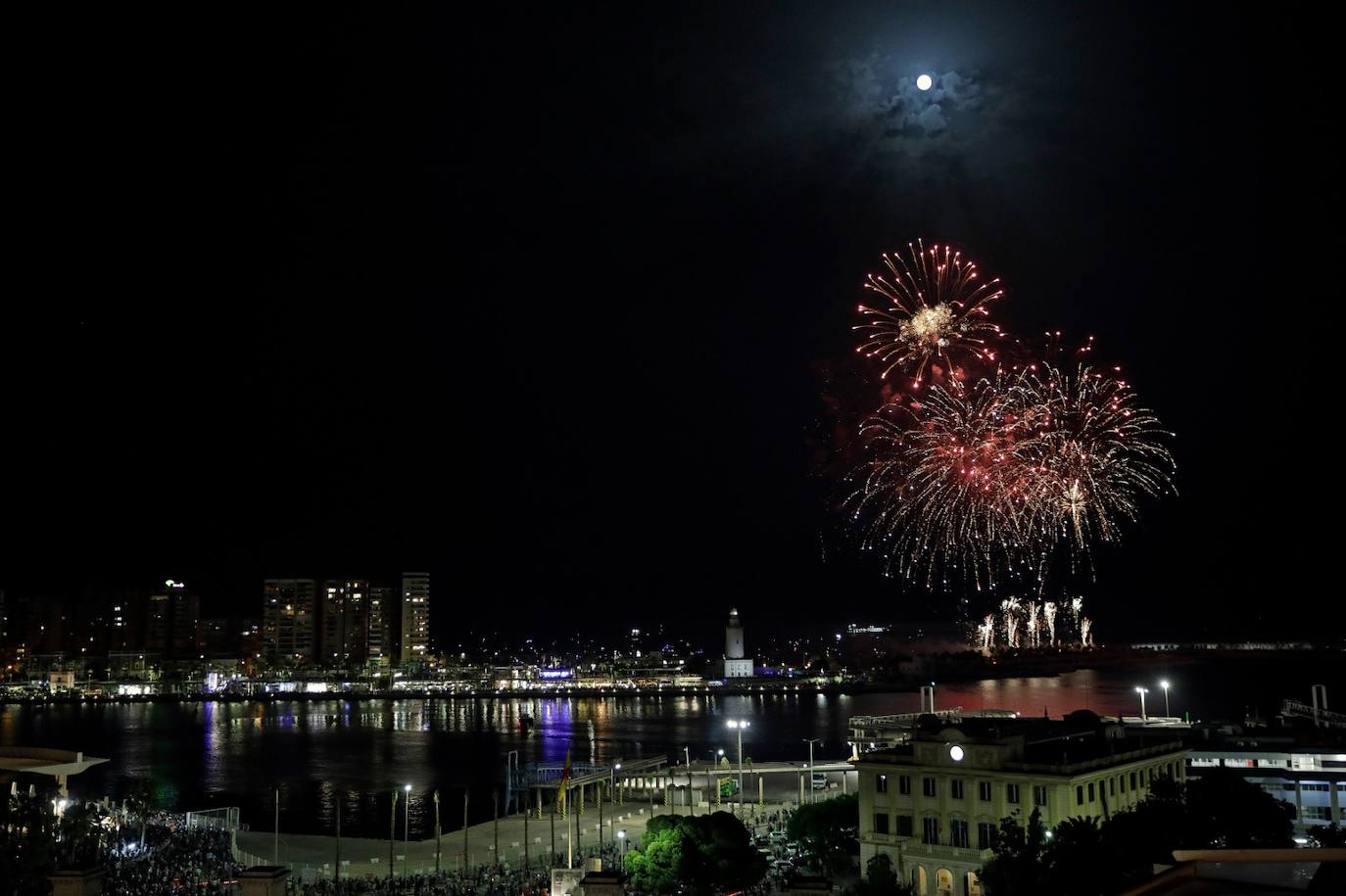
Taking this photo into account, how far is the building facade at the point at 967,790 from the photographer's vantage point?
16953 millimetres

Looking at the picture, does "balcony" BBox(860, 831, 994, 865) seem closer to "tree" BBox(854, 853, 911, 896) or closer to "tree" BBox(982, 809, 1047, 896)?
"tree" BBox(854, 853, 911, 896)

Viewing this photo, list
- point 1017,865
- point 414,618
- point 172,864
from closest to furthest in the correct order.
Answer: point 1017,865, point 172,864, point 414,618

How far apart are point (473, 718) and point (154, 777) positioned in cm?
3380

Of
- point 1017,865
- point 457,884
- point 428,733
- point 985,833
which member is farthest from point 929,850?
point 428,733

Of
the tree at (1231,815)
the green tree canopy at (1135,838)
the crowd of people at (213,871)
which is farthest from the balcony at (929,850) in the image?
the tree at (1231,815)

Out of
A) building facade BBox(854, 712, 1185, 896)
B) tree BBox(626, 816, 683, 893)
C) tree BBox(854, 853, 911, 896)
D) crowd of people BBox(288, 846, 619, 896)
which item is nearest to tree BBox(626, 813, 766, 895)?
tree BBox(626, 816, 683, 893)

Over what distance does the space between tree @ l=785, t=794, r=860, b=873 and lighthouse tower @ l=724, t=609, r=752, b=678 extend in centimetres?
9371

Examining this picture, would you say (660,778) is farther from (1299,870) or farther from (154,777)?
(1299,870)

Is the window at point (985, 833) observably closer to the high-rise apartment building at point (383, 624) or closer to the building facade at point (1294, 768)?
the building facade at point (1294, 768)

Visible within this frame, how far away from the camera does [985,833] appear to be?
1716 centimetres

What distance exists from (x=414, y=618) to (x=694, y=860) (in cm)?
11888

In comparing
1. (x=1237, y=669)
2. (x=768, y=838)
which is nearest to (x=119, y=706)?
(x=768, y=838)

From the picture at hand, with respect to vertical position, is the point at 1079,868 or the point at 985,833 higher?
the point at 1079,868

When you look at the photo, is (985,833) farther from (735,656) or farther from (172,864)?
(735,656)
